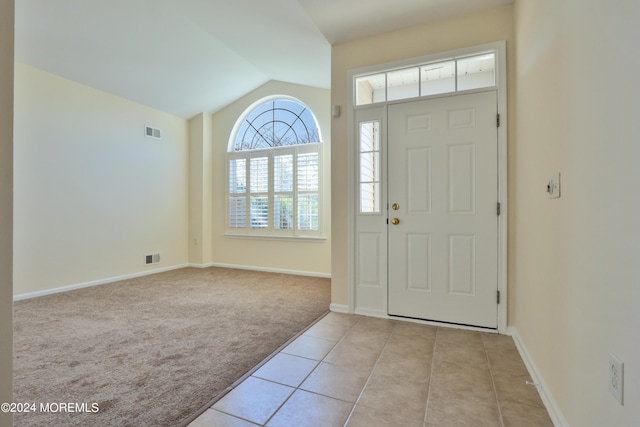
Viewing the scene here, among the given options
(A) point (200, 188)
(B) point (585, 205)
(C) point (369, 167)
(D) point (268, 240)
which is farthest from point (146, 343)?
(A) point (200, 188)

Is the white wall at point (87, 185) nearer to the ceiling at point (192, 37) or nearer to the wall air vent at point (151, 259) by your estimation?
the wall air vent at point (151, 259)

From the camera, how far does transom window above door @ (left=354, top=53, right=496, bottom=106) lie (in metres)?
2.67

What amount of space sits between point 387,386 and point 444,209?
161 cm

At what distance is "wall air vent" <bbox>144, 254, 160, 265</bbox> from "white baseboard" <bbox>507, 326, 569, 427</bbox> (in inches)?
206

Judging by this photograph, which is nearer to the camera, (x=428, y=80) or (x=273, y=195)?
(x=428, y=80)

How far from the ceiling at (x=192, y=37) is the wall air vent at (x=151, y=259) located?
8.44ft

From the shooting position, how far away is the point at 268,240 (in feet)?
17.6

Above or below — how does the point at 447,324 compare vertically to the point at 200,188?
below

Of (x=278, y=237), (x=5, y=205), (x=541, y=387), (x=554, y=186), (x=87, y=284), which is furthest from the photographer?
(x=278, y=237)

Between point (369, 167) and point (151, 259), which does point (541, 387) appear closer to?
point (369, 167)

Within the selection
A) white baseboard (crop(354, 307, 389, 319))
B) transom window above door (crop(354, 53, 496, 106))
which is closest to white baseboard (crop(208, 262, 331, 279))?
white baseboard (crop(354, 307, 389, 319))

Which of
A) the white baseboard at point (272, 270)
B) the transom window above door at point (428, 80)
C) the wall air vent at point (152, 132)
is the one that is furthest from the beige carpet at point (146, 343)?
the wall air vent at point (152, 132)

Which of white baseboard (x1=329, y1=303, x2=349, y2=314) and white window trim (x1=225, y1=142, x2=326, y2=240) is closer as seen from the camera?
white baseboard (x1=329, y1=303, x2=349, y2=314)

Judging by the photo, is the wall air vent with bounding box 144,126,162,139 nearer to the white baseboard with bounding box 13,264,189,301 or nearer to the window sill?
the window sill
